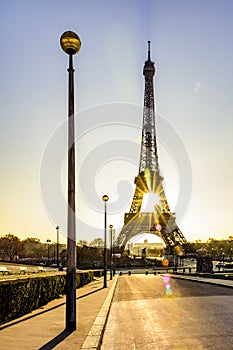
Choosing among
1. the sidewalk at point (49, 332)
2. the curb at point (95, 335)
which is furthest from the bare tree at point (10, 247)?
the curb at point (95, 335)

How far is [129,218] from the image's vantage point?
3538 inches

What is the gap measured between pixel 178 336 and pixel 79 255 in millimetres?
111263

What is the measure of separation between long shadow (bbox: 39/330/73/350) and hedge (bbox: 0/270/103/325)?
1895 millimetres

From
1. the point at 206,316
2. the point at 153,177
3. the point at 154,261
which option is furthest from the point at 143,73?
the point at 206,316

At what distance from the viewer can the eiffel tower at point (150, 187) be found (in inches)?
3553

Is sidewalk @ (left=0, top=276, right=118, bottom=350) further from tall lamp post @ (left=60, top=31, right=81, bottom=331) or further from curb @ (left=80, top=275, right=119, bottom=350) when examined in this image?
tall lamp post @ (left=60, top=31, right=81, bottom=331)

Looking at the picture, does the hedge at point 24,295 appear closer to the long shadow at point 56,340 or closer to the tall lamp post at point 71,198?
the tall lamp post at point 71,198

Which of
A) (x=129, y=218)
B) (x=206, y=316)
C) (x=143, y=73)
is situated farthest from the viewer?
(x=143, y=73)

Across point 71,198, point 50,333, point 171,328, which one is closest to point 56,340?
point 50,333

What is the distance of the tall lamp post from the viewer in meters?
10.5

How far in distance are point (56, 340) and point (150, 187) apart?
271ft

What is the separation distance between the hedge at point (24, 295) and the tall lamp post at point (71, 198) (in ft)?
5.77

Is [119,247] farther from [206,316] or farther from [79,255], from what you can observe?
[206,316]

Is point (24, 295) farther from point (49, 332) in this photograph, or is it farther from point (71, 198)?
point (71, 198)
